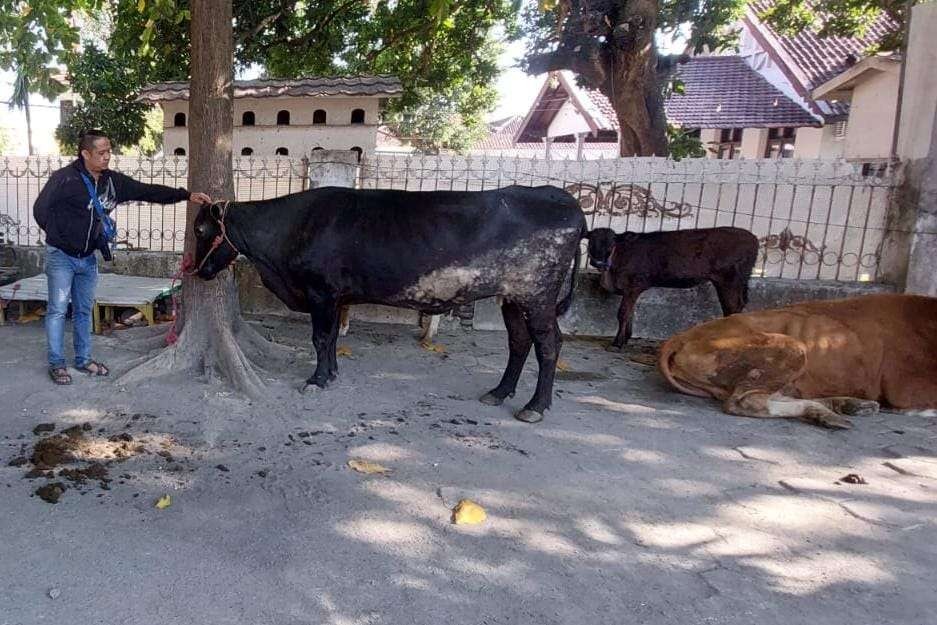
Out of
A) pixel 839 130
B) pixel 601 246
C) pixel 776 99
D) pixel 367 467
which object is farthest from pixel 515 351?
pixel 776 99

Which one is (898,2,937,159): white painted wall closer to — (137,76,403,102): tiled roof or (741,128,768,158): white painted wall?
(137,76,403,102): tiled roof

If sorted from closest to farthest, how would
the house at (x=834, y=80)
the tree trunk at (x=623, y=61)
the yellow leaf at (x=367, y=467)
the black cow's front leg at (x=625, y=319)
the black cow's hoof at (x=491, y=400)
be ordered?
the yellow leaf at (x=367, y=467)
the black cow's hoof at (x=491, y=400)
the black cow's front leg at (x=625, y=319)
the tree trunk at (x=623, y=61)
the house at (x=834, y=80)

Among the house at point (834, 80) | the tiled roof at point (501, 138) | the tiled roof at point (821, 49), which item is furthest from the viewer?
the tiled roof at point (501, 138)

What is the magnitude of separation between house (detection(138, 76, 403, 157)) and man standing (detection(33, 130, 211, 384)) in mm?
3750

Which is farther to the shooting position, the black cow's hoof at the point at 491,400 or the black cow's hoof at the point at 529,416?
the black cow's hoof at the point at 491,400

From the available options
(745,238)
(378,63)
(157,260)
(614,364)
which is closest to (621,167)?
(745,238)

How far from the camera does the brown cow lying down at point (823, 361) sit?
490 centimetres

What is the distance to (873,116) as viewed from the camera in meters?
13.2

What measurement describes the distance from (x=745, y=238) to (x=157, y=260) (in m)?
6.59

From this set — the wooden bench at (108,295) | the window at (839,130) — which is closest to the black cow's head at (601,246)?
the wooden bench at (108,295)

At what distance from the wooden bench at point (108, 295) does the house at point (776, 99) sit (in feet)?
33.9

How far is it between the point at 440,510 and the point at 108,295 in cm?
477

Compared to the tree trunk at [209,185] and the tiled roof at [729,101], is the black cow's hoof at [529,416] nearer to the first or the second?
the tree trunk at [209,185]

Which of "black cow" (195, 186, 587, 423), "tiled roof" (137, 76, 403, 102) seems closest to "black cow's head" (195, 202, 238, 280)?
"black cow" (195, 186, 587, 423)
